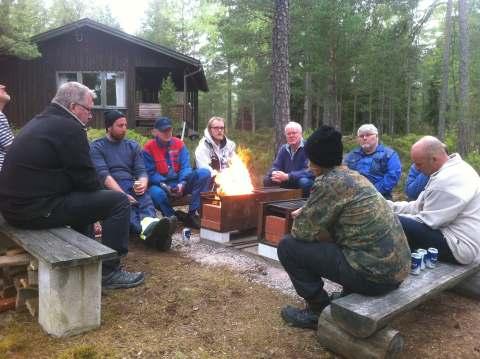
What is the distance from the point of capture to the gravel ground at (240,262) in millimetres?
3857

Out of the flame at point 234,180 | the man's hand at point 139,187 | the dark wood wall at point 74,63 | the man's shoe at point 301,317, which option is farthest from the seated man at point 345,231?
the dark wood wall at point 74,63

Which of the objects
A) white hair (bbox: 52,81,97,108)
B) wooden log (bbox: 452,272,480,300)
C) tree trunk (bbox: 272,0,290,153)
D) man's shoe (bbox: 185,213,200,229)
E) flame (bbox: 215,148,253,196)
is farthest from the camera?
tree trunk (bbox: 272,0,290,153)

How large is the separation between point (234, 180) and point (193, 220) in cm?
77

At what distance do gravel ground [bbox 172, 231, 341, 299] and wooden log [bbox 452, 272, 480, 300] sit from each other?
1109mm

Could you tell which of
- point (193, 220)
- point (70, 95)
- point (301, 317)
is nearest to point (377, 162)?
point (193, 220)

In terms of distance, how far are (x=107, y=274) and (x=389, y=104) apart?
23774mm

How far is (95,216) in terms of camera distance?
3447mm

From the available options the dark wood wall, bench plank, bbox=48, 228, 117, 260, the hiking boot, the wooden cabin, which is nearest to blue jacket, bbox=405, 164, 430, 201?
the hiking boot

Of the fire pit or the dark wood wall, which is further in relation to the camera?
the dark wood wall

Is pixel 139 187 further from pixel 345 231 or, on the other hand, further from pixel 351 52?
pixel 351 52

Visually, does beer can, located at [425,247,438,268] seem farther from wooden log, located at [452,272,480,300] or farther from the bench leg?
the bench leg

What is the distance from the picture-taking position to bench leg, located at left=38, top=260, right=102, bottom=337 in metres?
2.73

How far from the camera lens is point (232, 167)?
613 cm

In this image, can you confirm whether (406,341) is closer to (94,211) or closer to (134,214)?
(94,211)
